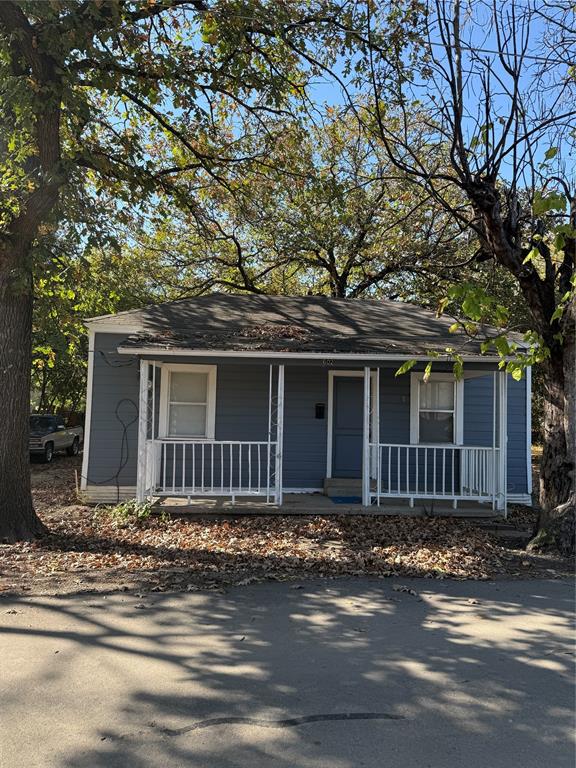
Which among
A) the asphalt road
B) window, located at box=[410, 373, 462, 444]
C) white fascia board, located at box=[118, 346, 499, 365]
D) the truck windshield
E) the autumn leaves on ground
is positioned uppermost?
white fascia board, located at box=[118, 346, 499, 365]

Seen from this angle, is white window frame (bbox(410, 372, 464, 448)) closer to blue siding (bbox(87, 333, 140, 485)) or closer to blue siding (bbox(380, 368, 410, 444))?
blue siding (bbox(380, 368, 410, 444))

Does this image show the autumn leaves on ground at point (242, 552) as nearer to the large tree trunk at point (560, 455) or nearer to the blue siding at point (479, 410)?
the large tree trunk at point (560, 455)

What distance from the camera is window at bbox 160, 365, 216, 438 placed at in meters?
10.9

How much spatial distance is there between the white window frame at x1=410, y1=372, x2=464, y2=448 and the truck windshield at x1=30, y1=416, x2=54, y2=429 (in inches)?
541

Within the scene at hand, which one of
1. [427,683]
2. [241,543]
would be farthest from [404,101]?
[427,683]

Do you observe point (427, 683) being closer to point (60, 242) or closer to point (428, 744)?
point (428, 744)

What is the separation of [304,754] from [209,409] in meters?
8.25

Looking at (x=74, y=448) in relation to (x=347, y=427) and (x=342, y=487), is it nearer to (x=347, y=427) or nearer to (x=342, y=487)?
(x=347, y=427)

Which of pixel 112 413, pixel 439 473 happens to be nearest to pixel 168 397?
pixel 112 413

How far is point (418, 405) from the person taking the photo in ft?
36.4

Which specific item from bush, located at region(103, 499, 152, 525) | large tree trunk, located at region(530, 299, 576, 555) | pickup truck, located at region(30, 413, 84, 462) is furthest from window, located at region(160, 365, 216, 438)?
pickup truck, located at region(30, 413, 84, 462)

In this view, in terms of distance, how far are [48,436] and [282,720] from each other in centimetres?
1796

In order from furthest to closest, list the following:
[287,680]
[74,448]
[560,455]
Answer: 1. [74,448]
2. [560,455]
3. [287,680]

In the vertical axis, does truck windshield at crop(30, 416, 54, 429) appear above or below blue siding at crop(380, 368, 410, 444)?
below
